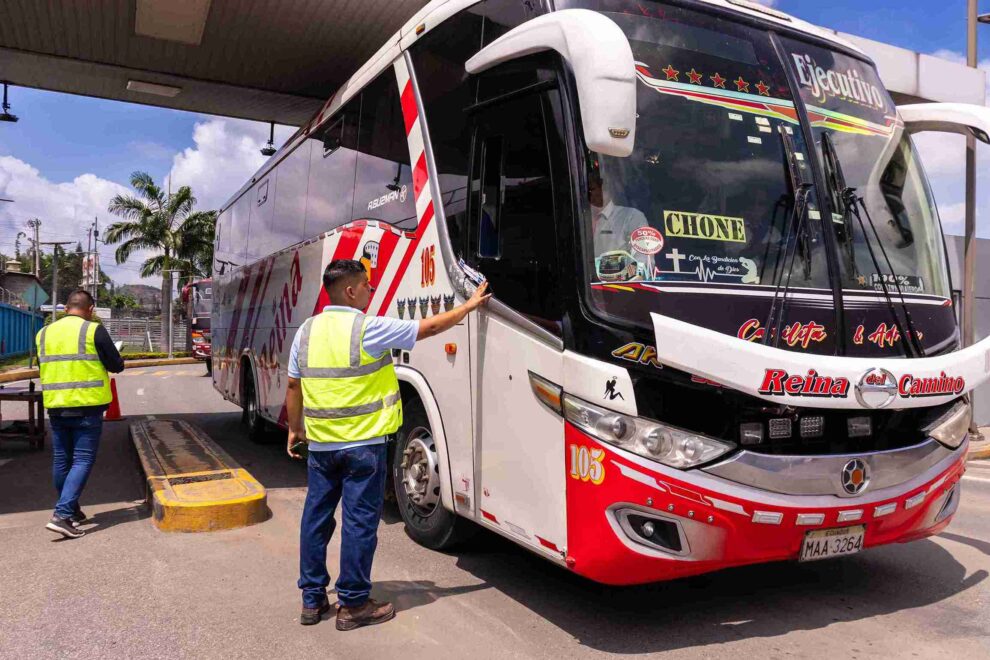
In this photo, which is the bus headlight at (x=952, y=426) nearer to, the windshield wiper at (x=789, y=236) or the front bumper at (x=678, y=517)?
the front bumper at (x=678, y=517)

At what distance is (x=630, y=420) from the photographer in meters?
3.71

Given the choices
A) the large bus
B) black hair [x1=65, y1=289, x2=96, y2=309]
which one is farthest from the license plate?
black hair [x1=65, y1=289, x2=96, y2=309]

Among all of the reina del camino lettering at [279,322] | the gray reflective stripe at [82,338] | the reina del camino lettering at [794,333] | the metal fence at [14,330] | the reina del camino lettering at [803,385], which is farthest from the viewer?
the metal fence at [14,330]

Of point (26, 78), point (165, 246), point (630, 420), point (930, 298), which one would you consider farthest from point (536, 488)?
point (165, 246)

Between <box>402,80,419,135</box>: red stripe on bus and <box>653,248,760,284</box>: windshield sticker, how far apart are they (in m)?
2.54

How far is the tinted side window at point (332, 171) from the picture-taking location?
7279 mm

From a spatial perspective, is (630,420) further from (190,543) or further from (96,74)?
(96,74)

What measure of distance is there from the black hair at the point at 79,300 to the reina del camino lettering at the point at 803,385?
5.46 meters

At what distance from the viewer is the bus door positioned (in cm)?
410

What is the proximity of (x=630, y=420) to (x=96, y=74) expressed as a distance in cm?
1083

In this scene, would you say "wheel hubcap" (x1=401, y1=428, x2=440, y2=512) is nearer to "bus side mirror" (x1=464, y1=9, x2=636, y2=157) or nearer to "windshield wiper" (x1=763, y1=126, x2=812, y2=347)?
"windshield wiper" (x1=763, y1=126, x2=812, y2=347)

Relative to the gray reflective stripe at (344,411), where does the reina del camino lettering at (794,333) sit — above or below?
above

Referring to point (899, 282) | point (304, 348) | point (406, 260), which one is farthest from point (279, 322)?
point (899, 282)

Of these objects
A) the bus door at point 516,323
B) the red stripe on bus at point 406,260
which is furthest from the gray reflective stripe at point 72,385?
the bus door at point 516,323
